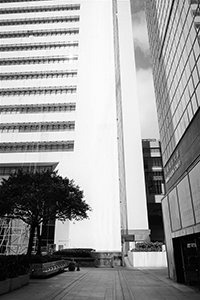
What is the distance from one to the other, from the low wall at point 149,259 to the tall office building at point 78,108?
27.9 ft

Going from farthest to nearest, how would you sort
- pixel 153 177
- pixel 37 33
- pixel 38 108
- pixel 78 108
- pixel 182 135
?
pixel 37 33, pixel 153 177, pixel 38 108, pixel 78 108, pixel 182 135

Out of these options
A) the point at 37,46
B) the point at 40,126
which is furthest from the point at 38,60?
the point at 40,126

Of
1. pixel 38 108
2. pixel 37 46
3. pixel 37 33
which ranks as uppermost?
pixel 37 33

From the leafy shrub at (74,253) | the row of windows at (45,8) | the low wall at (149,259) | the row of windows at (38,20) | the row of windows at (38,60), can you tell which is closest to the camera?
the low wall at (149,259)

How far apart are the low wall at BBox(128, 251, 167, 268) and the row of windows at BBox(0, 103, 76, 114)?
27827 mm

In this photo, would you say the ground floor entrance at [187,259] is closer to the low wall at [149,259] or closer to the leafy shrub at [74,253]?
the low wall at [149,259]

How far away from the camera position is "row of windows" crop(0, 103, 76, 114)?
44.8 meters

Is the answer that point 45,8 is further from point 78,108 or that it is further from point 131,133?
point 131,133

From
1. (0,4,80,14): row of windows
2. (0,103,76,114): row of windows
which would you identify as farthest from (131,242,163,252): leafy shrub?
(0,4,80,14): row of windows

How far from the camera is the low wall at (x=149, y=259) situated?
2547 centimetres

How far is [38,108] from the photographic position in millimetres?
45000

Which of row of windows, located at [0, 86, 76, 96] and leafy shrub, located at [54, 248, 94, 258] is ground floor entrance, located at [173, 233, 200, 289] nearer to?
leafy shrub, located at [54, 248, 94, 258]

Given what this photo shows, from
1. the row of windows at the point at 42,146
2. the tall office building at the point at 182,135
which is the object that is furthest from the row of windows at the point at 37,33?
the tall office building at the point at 182,135

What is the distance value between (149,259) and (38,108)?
105 ft
